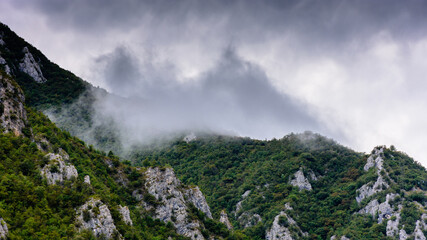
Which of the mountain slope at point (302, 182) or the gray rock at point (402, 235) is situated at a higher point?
the mountain slope at point (302, 182)

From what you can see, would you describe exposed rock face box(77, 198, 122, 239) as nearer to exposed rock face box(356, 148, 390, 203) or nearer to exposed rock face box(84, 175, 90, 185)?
exposed rock face box(84, 175, 90, 185)

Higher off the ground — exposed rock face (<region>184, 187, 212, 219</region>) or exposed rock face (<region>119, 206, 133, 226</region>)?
exposed rock face (<region>184, 187, 212, 219</region>)

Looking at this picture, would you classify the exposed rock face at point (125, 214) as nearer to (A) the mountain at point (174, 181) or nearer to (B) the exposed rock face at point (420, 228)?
(A) the mountain at point (174, 181)

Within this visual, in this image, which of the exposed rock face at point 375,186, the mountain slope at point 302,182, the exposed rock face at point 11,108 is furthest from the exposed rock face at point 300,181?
the exposed rock face at point 11,108

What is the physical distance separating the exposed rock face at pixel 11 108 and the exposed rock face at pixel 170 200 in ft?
130

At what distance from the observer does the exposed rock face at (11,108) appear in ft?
241

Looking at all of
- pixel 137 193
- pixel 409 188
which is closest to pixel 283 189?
pixel 409 188

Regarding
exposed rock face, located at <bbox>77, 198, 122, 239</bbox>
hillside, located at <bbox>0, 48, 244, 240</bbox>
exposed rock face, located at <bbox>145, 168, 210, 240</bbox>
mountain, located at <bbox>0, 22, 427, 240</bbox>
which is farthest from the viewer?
exposed rock face, located at <bbox>145, 168, 210, 240</bbox>

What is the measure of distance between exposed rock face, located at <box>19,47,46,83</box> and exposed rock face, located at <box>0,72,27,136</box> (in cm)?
7139

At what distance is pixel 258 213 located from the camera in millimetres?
136625

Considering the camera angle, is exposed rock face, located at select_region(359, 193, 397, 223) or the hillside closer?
the hillside

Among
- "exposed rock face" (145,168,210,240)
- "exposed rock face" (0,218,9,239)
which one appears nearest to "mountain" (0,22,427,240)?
"exposed rock face" (0,218,9,239)

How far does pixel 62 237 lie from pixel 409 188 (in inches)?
4846

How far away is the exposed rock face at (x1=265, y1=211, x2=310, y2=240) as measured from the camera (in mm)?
123188
